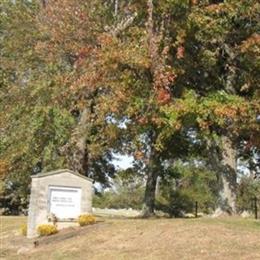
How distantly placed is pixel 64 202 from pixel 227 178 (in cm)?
679

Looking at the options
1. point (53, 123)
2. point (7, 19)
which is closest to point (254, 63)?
point (53, 123)

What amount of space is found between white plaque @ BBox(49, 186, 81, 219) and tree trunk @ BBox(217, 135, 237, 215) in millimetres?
5900

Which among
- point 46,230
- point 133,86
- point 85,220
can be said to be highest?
point 133,86

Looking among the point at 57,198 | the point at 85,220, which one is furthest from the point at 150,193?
the point at 85,220

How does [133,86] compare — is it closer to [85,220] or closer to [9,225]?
[85,220]

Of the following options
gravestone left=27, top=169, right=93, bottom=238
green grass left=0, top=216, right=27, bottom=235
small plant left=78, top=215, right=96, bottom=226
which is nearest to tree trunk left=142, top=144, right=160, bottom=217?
green grass left=0, top=216, right=27, bottom=235

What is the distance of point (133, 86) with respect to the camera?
2156cm

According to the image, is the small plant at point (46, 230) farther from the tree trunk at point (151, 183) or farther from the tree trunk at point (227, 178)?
the tree trunk at point (151, 183)

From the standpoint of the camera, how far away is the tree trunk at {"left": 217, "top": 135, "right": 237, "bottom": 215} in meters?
23.5

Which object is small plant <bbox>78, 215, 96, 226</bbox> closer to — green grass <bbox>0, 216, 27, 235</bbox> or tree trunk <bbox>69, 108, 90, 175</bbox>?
green grass <bbox>0, 216, 27, 235</bbox>

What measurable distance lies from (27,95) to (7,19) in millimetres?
5217

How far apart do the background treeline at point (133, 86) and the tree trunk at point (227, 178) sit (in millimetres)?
39

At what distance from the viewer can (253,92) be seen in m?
22.5

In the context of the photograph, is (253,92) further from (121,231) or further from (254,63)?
(121,231)
